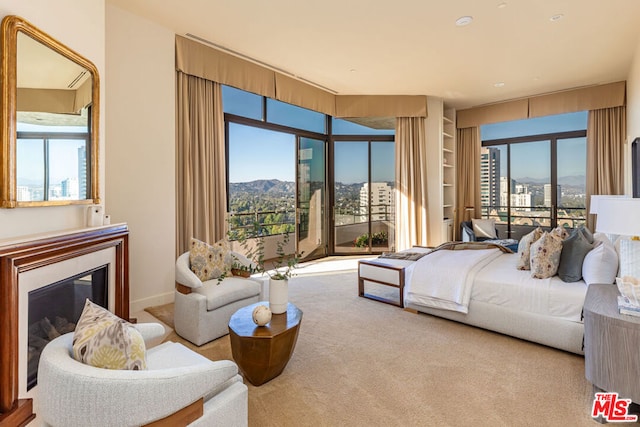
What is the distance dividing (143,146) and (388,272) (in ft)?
9.82

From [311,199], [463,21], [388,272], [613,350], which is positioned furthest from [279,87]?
[613,350]

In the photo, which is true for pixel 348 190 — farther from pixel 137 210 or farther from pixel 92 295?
pixel 92 295

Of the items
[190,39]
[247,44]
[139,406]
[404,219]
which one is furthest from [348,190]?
[139,406]

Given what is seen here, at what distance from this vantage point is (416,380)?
2.15 m

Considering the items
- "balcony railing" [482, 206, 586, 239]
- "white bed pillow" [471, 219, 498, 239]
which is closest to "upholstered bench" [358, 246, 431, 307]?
"white bed pillow" [471, 219, 498, 239]

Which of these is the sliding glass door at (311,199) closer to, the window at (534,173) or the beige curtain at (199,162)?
the beige curtain at (199,162)

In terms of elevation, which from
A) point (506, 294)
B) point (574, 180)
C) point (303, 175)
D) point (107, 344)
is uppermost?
point (303, 175)

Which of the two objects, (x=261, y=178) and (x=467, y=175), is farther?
(x=467, y=175)

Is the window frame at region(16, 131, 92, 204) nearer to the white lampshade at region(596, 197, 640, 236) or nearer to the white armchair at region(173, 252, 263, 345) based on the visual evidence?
the white armchair at region(173, 252, 263, 345)

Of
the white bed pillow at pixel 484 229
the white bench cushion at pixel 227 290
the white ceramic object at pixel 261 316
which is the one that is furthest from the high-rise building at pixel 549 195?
the white ceramic object at pixel 261 316

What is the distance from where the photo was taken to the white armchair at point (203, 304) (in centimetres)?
267

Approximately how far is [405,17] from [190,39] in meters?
2.45

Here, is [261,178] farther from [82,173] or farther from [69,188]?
[69,188]

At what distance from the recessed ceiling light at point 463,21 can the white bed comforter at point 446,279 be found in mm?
2454
